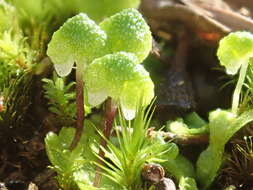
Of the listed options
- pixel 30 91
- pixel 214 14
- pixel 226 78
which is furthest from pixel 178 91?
pixel 30 91

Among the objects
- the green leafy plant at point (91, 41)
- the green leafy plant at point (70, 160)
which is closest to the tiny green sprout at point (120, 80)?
the green leafy plant at point (91, 41)

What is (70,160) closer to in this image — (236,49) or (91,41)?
(91,41)

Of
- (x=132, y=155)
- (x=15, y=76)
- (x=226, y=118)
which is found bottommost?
(x=226, y=118)

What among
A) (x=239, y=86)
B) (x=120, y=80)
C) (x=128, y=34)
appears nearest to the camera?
(x=120, y=80)

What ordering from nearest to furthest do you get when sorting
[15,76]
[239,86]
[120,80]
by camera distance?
[120,80], [239,86], [15,76]

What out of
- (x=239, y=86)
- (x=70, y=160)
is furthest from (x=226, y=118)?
(x=70, y=160)

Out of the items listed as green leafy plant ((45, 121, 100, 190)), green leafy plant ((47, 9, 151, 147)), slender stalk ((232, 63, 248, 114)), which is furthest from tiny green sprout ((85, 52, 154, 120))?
slender stalk ((232, 63, 248, 114))
